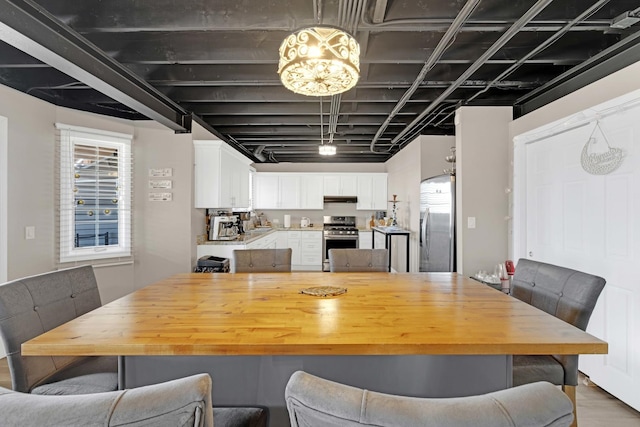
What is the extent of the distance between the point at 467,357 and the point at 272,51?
2.56 m

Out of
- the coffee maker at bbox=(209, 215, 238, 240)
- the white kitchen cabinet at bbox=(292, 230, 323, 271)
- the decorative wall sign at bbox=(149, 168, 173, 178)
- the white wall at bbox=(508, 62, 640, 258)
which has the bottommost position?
the white kitchen cabinet at bbox=(292, 230, 323, 271)

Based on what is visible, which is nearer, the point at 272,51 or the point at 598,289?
the point at 598,289

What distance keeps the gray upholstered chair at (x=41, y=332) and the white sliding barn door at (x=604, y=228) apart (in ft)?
10.1

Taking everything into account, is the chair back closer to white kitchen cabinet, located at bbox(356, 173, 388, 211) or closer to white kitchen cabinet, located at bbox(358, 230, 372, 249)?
white kitchen cabinet, located at bbox(358, 230, 372, 249)

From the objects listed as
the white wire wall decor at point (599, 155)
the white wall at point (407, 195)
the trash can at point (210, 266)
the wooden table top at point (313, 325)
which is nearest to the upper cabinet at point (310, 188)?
the white wall at point (407, 195)

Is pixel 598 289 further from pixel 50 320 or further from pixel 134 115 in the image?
pixel 134 115

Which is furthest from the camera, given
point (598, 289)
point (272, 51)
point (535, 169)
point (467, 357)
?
point (535, 169)

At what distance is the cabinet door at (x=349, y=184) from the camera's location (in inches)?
288

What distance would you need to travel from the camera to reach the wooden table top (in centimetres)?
113

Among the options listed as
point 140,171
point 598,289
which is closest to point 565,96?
point 598,289

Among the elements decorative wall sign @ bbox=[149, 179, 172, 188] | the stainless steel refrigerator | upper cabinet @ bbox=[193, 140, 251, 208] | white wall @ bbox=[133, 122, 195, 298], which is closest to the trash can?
white wall @ bbox=[133, 122, 195, 298]

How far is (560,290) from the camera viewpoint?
170 centimetres

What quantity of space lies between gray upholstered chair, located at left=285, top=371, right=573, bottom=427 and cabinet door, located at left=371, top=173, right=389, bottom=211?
6.73 m

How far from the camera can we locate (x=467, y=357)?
1.31 metres
